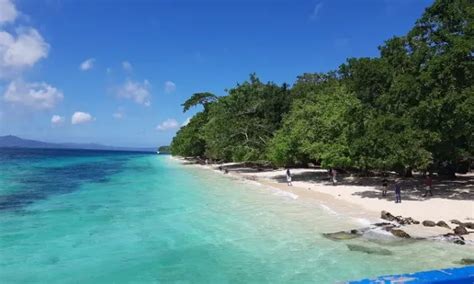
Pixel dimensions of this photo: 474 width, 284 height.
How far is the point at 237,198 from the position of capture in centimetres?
3136

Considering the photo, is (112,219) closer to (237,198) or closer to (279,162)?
(237,198)

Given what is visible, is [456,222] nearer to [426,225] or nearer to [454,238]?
[426,225]

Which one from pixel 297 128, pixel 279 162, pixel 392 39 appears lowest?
pixel 279 162

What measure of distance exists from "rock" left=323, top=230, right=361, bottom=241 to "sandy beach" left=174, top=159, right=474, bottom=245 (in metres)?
2.02

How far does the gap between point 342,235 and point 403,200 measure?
9221mm

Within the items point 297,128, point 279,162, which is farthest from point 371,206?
point 279,162

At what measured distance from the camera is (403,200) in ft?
82.1

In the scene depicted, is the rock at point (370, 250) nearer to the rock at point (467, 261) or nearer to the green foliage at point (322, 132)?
the rock at point (467, 261)

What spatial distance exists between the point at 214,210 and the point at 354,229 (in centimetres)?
1013

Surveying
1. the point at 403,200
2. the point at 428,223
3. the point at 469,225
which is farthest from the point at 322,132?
the point at 469,225

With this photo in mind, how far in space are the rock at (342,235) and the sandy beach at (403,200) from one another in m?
2.02

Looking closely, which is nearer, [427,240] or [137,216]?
[427,240]

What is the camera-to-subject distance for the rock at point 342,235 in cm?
1712

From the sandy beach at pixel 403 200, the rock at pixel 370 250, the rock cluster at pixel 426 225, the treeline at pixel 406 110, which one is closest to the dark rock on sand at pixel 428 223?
the rock cluster at pixel 426 225
